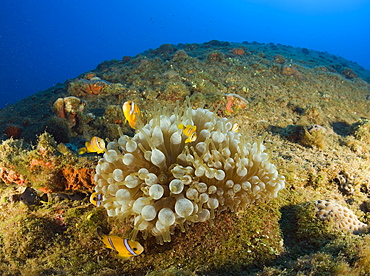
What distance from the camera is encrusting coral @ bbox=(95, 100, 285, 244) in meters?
1.99

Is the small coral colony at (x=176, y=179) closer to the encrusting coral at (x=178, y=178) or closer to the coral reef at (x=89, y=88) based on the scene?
the encrusting coral at (x=178, y=178)

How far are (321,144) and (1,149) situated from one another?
5728 millimetres

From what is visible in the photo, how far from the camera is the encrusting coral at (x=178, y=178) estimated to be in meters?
1.99

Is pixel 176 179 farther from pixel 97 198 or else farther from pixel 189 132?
pixel 97 198

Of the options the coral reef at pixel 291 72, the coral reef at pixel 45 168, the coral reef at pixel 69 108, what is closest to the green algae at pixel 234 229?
the coral reef at pixel 45 168

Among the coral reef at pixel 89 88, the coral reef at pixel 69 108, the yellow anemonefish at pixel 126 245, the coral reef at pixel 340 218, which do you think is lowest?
the yellow anemonefish at pixel 126 245

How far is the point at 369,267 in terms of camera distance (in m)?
1.62

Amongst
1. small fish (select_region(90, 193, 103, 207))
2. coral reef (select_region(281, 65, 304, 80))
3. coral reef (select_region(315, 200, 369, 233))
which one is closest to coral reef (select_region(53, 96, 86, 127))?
small fish (select_region(90, 193, 103, 207))

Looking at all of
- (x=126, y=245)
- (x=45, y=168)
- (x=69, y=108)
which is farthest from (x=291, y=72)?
(x=126, y=245)

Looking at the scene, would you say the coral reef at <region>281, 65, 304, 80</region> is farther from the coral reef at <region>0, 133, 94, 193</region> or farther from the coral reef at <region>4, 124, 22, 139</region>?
the coral reef at <region>4, 124, 22, 139</region>

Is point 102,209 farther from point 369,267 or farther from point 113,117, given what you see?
point 113,117

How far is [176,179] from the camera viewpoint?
203 cm

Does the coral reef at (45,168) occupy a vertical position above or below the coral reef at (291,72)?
below

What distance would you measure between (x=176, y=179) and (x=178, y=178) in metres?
0.05
